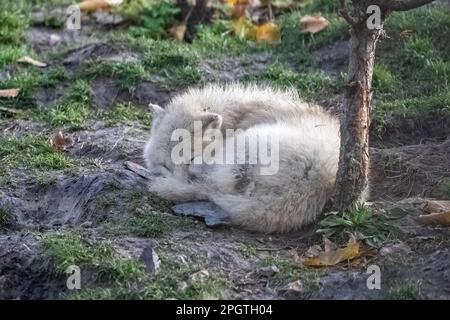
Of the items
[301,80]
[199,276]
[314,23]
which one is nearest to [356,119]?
[199,276]

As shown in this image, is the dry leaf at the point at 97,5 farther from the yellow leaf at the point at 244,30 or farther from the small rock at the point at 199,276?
the small rock at the point at 199,276

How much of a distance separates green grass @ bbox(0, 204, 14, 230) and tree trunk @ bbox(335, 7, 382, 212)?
223cm

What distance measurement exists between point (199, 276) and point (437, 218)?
1488 millimetres

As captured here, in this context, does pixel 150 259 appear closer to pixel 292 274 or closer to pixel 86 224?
pixel 292 274

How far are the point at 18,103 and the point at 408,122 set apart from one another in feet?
11.5

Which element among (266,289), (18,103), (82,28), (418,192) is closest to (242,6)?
(82,28)

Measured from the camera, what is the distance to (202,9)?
916 cm

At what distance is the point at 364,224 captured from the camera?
5191mm

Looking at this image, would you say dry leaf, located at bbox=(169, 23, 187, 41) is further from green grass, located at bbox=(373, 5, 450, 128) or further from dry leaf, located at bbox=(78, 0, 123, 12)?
green grass, located at bbox=(373, 5, 450, 128)

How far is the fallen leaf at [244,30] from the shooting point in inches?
344

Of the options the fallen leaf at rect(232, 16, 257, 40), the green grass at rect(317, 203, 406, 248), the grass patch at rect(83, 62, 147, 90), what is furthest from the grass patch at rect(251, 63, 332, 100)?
the green grass at rect(317, 203, 406, 248)
